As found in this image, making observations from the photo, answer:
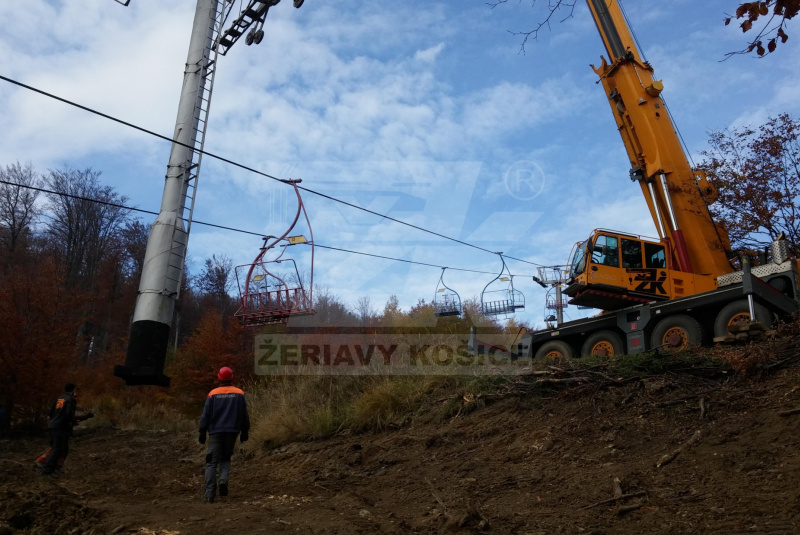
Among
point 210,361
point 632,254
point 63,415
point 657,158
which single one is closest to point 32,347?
point 210,361

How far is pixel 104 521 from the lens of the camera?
219 inches

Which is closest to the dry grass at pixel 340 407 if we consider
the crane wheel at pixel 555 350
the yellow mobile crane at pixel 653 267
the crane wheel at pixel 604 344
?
the yellow mobile crane at pixel 653 267

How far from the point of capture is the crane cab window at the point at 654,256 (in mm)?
14148

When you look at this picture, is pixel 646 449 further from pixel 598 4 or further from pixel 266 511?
pixel 598 4

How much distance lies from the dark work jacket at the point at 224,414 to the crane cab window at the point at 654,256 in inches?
400

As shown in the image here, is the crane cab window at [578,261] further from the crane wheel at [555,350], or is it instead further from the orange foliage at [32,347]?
the orange foliage at [32,347]

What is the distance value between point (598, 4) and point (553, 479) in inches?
545

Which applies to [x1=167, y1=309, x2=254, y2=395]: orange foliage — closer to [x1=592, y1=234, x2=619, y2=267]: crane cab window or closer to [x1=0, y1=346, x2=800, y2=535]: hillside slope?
[x1=0, y1=346, x2=800, y2=535]: hillside slope

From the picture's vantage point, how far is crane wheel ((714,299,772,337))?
36.9 ft

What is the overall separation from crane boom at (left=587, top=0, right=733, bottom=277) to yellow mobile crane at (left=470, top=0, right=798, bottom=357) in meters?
0.02

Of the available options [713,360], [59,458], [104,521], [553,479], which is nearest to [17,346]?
[59,458]

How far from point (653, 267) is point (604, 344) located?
2.13 metres

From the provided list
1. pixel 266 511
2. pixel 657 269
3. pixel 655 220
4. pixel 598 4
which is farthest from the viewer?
pixel 598 4

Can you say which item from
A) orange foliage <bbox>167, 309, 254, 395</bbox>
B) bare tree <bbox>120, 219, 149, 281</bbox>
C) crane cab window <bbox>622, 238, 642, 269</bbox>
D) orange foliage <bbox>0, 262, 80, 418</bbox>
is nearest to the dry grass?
crane cab window <bbox>622, 238, 642, 269</bbox>
